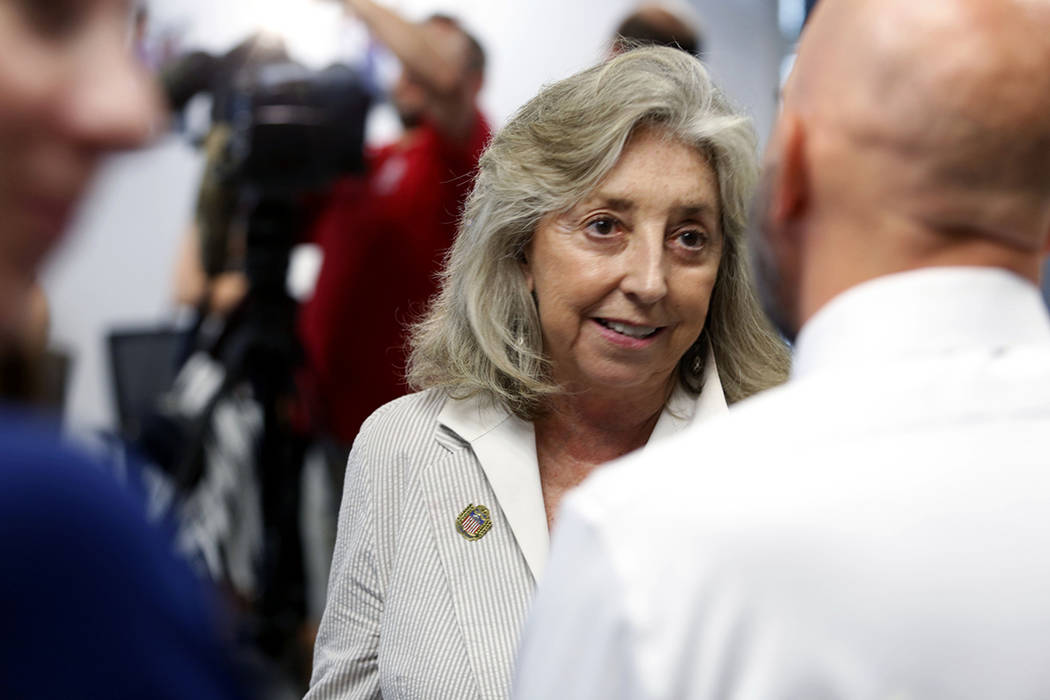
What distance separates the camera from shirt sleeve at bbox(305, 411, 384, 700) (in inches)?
67.3

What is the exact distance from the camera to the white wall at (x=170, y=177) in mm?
2671

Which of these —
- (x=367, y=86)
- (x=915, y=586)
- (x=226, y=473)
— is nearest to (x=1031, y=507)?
(x=915, y=586)

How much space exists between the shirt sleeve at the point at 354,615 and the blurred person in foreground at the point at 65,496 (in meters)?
1.29

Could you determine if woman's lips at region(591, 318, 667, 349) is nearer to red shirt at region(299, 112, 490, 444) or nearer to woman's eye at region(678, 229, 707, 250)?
woman's eye at region(678, 229, 707, 250)

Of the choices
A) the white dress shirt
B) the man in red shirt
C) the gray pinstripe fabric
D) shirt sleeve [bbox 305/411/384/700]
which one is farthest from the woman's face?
the man in red shirt

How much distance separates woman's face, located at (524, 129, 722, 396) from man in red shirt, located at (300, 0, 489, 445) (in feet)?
3.53

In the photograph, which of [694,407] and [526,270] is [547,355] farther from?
[694,407]

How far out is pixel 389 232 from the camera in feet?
9.75

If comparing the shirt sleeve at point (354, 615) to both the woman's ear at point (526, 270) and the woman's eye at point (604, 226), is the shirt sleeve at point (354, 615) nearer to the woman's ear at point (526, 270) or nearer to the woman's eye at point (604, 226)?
the woman's ear at point (526, 270)

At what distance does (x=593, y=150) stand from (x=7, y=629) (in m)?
1.42

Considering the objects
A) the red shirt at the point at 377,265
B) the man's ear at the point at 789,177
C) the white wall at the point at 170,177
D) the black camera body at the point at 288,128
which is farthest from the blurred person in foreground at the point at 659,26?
the man's ear at the point at 789,177

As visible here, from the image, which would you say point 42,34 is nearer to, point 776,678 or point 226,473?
point 776,678

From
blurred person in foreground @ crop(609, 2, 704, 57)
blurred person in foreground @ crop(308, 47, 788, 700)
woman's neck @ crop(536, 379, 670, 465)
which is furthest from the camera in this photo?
blurred person in foreground @ crop(609, 2, 704, 57)

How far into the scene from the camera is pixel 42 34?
44 centimetres
